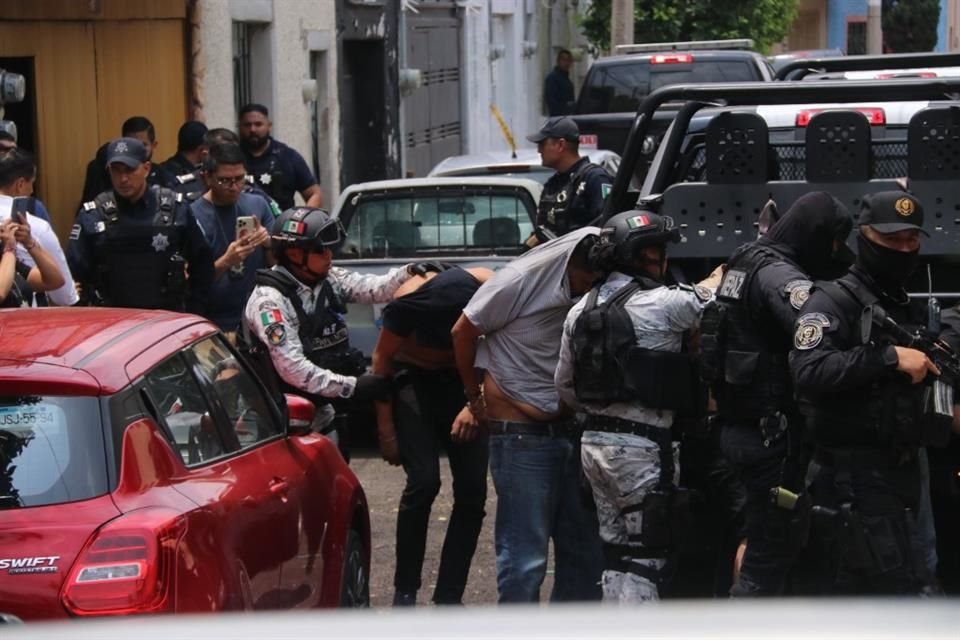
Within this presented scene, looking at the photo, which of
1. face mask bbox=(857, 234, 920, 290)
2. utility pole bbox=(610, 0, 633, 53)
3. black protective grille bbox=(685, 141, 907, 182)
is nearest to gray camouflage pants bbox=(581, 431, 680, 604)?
face mask bbox=(857, 234, 920, 290)

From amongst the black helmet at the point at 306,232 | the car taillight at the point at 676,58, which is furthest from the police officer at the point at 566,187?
the car taillight at the point at 676,58

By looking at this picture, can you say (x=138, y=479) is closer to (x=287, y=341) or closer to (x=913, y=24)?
(x=287, y=341)

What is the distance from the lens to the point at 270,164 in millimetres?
10984

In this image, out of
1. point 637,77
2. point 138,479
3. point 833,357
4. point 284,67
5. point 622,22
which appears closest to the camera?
point 138,479

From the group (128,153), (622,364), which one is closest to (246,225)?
(128,153)

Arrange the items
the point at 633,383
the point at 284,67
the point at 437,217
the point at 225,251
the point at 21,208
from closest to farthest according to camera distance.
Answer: the point at 633,383 < the point at 21,208 < the point at 225,251 < the point at 437,217 < the point at 284,67

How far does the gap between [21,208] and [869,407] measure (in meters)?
3.96

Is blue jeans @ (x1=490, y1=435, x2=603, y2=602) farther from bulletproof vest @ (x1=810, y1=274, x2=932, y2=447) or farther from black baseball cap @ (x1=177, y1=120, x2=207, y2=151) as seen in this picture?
black baseball cap @ (x1=177, y1=120, x2=207, y2=151)

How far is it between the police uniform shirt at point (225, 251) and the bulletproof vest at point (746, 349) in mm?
3384

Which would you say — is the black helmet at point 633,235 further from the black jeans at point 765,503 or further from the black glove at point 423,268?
the black glove at point 423,268

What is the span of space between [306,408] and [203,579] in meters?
1.68

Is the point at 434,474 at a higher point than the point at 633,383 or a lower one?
lower

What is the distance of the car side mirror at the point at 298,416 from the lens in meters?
5.71

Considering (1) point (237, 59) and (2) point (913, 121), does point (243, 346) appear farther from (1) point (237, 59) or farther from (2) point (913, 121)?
(1) point (237, 59)
